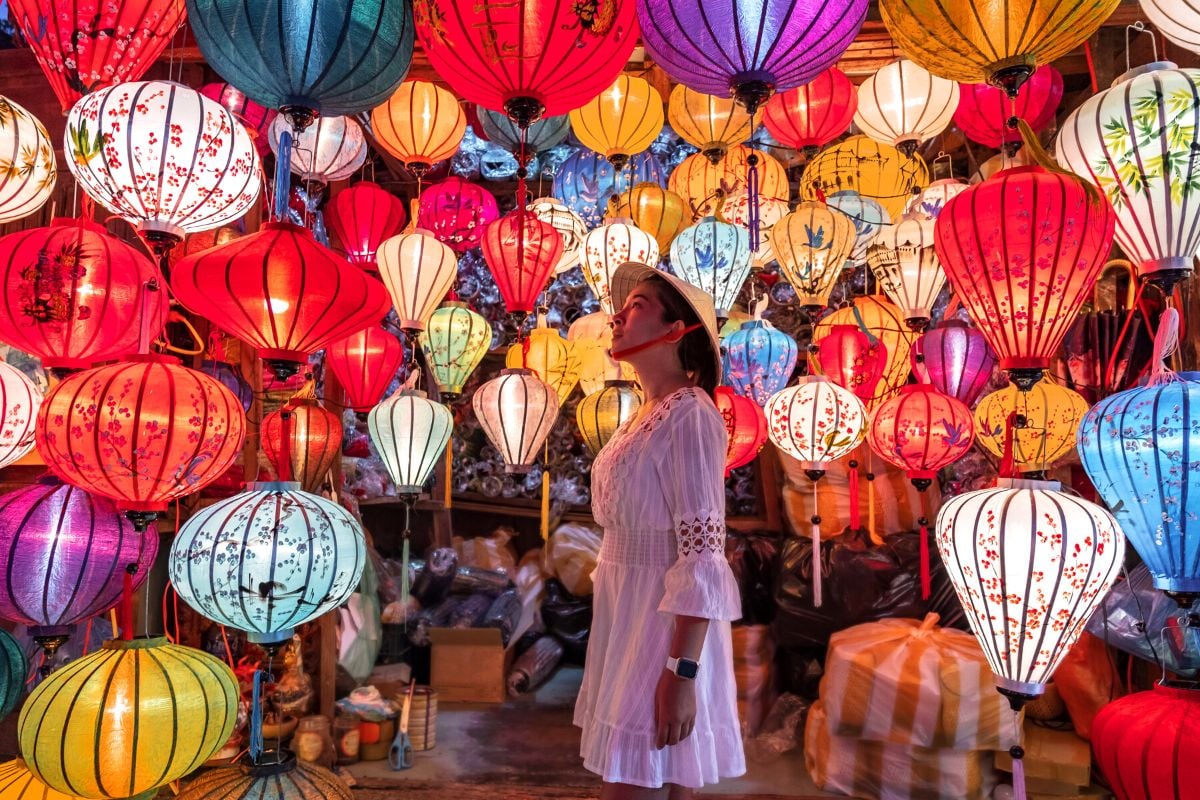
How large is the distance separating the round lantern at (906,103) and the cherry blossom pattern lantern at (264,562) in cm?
233

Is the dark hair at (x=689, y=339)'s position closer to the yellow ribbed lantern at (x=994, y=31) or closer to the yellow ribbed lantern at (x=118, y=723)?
the yellow ribbed lantern at (x=994, y=31)

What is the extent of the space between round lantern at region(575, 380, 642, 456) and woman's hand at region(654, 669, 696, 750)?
135 cm

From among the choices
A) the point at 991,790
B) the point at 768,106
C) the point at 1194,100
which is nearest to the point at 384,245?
the point at 768,106

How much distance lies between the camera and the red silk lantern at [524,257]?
253 centimetres

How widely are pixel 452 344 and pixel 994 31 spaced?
81.9 inches

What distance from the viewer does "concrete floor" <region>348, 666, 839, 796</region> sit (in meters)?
3.36

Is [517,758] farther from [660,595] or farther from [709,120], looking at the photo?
[709,120]

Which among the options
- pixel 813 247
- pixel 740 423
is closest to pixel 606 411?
pixel 740 423

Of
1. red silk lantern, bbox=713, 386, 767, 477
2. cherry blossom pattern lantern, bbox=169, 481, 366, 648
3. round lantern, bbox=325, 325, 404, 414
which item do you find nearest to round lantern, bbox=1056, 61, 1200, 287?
red silk lantern, bbox=713, 386, 767, 477

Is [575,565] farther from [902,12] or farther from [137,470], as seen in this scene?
[902,12]

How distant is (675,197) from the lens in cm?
312

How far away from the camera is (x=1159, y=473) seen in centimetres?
151

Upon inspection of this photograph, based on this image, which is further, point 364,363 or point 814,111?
point 364,363

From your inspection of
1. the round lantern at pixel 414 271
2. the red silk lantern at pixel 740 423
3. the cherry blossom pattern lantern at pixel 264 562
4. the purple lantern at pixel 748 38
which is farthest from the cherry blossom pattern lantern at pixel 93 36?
the red silk lantern at pixel 740 423
